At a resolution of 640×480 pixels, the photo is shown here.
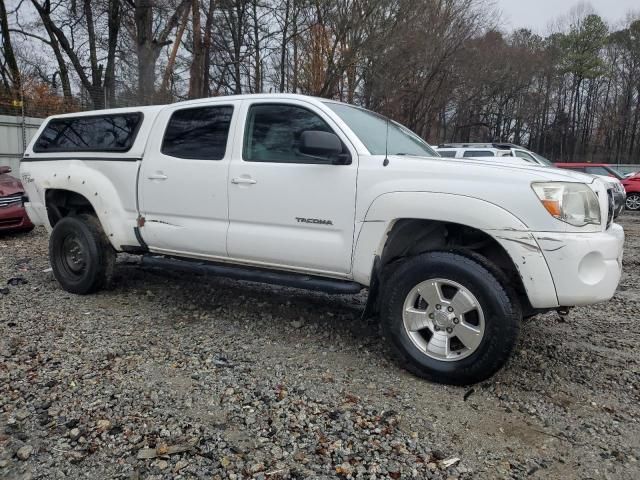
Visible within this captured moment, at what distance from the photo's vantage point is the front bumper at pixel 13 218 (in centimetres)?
818

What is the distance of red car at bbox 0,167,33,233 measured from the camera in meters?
8.20

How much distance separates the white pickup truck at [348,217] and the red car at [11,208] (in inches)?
151

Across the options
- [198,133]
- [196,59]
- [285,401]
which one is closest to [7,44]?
[196,59]

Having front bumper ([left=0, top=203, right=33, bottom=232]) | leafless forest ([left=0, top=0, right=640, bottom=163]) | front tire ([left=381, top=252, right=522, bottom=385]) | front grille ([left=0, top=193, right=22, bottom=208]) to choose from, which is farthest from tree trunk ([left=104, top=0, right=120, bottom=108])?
front tire ([left=381, top=252, right=522, bottom=385])

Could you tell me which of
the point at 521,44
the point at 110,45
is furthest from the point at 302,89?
the point at 521,44

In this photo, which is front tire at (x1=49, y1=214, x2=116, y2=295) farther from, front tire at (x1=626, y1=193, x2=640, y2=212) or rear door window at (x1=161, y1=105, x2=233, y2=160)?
front tire at (x1=626, y1=193, x2=640, y2=212)

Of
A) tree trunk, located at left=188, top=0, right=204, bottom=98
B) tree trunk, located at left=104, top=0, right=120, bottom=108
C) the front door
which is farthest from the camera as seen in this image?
tree trunk, located at left=104, top=0, right=120, bottom=108

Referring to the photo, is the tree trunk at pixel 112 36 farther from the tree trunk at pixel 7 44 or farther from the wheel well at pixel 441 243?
the wheel well at pixel 441 243

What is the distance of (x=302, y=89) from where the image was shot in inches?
810

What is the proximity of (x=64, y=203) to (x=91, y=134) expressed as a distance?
32.1 inches

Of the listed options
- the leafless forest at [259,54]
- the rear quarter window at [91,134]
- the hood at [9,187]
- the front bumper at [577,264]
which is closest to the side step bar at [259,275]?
the rear quarter window at [91,134]

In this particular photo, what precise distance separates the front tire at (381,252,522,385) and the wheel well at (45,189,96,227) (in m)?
3.43

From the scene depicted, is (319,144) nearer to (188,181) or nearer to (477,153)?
(188,181)

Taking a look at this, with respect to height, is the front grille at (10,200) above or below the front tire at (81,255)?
above
